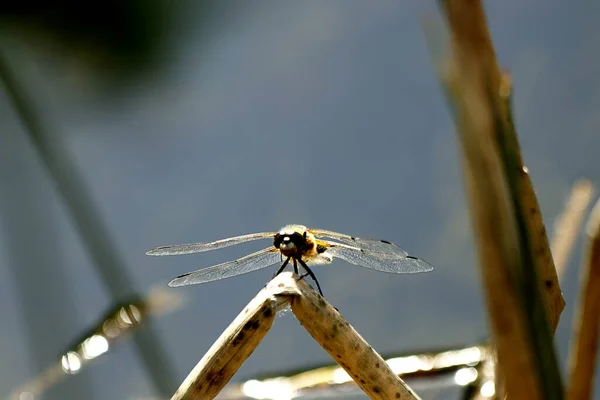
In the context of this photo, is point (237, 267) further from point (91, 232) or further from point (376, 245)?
point (91, 232)

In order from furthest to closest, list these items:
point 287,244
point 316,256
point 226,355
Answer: point 316,256
point 287,244
point 226,355

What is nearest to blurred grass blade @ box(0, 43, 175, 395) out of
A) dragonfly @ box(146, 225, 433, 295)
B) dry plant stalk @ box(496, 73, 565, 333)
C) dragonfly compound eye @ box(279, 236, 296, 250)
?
dry plant stalk @ box(496, 73, 565, 333)

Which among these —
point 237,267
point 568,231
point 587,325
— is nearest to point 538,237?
point 587,325

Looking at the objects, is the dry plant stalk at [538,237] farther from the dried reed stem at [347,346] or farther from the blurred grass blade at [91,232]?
the blurred grass blade at [91,232]

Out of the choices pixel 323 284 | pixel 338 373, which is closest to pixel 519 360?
pixel 338 373

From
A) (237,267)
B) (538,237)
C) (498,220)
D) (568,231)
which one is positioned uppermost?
(498,220)

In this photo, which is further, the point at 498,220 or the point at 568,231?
the point at 568,231

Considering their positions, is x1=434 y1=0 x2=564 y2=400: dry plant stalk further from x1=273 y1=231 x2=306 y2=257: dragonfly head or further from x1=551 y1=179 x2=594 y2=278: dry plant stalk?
x1=551 y1=179 x2=594 y2=278: dry plant stalk
